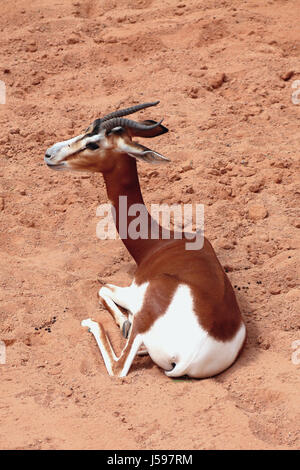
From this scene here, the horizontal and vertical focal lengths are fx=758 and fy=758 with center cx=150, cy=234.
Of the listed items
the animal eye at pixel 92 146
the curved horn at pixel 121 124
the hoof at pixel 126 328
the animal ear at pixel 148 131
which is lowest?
the hoof at pixel 126 328

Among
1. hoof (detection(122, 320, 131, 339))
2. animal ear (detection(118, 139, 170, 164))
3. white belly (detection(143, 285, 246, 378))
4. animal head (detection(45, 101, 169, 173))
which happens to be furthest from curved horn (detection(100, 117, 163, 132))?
hoof (detection(122, 320, 131, 339))

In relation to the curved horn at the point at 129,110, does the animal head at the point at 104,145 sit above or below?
below

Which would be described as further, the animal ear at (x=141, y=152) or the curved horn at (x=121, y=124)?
the curved horn at (x=121, y=124)

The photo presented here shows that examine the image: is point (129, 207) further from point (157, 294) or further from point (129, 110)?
point (157, 294)

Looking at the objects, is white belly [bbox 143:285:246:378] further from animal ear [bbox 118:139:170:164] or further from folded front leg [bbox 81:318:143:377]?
animal ear [bbox 118:139:170:164]

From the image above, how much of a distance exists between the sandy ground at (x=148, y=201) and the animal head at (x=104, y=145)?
907 millimetres

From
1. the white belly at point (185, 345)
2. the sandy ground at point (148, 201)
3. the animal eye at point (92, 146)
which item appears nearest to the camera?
the sandy ground at point (148, 201)

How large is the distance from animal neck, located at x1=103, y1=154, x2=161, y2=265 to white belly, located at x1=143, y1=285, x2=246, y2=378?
725 millimetres

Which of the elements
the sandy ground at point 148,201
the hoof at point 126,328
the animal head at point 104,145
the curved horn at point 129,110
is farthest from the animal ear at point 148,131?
the hoof at point 126,328

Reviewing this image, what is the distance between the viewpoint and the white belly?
14.6 feet

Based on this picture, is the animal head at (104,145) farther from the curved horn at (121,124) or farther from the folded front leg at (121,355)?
the folded front leg at (121,355)

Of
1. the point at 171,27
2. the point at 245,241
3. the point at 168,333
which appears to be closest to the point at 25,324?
the point at 168,333

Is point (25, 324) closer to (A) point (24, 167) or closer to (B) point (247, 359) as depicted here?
(B) point (247, 359)

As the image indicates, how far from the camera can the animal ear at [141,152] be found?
470 cm
